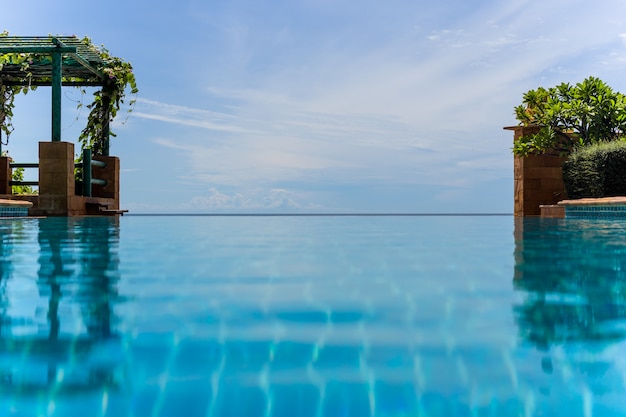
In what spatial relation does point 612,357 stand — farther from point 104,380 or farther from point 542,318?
point 104,380

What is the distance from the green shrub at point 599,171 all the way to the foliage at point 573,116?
1990mm

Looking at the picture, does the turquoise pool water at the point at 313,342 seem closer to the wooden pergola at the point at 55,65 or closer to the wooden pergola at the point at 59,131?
the wooden pergola at the point at 59,131

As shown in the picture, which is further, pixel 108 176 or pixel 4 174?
pixel 108 176

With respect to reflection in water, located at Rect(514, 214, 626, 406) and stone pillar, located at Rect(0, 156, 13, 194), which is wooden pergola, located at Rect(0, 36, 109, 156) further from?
reflection in water, located at Rect(514, 214, 626, 406)

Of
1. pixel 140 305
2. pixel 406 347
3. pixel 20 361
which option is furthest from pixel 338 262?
pixel 20 361

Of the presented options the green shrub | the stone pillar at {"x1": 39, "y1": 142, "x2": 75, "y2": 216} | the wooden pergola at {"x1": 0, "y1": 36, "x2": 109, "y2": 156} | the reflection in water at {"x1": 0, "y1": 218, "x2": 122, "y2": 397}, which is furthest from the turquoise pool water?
the wooden pergola at {"x1": 0, "y1": 36, "x2": 109, "y2": 156}

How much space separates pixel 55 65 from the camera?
17719 mm

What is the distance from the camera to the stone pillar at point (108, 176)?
69.4 feet

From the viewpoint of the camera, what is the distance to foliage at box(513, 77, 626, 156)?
67.8 ft

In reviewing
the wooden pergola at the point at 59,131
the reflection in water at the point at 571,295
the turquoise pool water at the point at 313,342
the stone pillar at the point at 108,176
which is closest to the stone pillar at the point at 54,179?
the wooden pergola at the point at 59,131

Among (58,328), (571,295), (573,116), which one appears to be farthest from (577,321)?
(573,116)

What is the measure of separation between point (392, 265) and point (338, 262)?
1.92ft

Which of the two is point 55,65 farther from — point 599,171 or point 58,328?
point 599,171

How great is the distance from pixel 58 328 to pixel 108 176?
19930 millimetres
